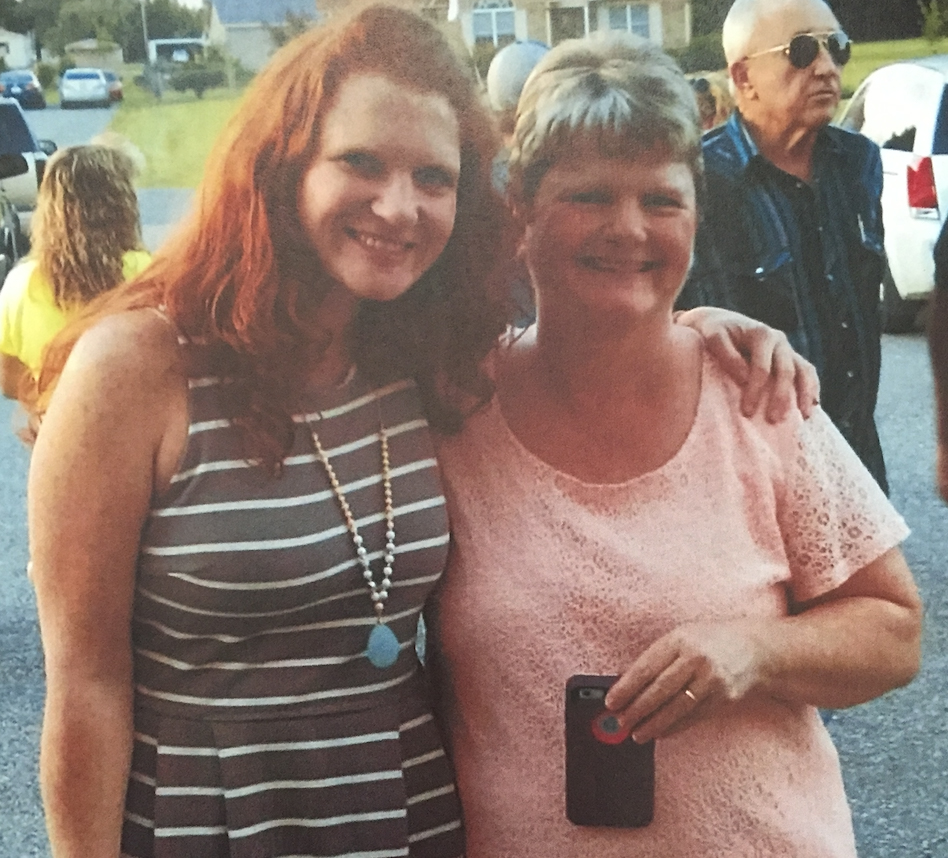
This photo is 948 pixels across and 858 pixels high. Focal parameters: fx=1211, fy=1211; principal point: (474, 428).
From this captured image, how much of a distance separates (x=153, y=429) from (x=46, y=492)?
96 millimetres

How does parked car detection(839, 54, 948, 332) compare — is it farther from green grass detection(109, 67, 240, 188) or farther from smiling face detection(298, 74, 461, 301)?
green grass detection(109, 67, 240, 188)

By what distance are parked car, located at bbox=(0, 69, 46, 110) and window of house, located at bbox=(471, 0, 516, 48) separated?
1.22ft

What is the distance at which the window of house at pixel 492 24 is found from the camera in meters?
0.99

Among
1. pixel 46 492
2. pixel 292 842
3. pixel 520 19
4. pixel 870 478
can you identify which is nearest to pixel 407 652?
pixel 292 842

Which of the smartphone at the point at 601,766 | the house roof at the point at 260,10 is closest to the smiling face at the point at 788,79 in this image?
the house roof at the point at 260,10

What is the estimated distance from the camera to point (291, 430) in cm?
96

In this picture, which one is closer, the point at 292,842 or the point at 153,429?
the point at 153,429

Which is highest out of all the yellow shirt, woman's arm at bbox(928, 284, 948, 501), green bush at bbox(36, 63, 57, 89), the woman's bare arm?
green bush at bbox(36, 63, 57, 89)

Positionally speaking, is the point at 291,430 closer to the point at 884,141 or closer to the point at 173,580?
the point at 173,580

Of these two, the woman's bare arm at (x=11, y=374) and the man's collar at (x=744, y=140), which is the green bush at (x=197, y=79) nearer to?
Answer: the woman's bare arm at (x=11, y=374)

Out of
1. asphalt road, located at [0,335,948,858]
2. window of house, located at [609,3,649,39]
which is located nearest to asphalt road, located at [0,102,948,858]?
asphalt road, located at [0,335,948,858]

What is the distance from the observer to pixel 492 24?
995 millimetres

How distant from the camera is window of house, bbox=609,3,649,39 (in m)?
1.02

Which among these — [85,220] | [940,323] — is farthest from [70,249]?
[940,323]
